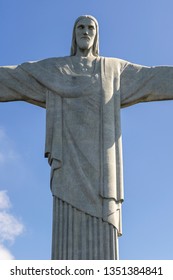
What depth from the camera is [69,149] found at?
12336 millimetres

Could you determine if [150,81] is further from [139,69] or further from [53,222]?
[53,222]

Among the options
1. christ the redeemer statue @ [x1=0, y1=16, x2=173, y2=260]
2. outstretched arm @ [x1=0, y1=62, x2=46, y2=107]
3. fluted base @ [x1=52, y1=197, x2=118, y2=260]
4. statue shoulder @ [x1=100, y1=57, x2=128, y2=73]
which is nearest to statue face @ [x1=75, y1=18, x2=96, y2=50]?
christ the redeemer statue @ [x1=0, y1=16, x2=173, y2=260]

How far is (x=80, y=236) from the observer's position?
1162cm

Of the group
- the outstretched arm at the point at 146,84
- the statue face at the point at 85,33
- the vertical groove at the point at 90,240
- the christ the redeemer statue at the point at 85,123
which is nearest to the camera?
the vertical groove at the point at 90,240

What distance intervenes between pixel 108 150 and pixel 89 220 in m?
1.47

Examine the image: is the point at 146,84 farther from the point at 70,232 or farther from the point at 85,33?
the point at 70,232

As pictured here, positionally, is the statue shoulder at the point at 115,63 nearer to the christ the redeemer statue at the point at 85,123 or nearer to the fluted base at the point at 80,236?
the christ the redeemer statue at the point at 85,123

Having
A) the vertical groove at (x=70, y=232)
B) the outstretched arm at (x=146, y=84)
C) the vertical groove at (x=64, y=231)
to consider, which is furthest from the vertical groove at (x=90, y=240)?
the outstretched arm at (x=146, y=84)

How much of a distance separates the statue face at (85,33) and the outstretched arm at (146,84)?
0.98 metres

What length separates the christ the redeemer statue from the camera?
1170 centimetres

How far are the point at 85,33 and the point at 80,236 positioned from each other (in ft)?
14.8

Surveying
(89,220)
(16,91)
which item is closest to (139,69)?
(16,91)

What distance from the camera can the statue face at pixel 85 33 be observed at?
13.5 meters

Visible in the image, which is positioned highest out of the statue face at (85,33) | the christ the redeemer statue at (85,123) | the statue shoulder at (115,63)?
the statue face at (85,33)
